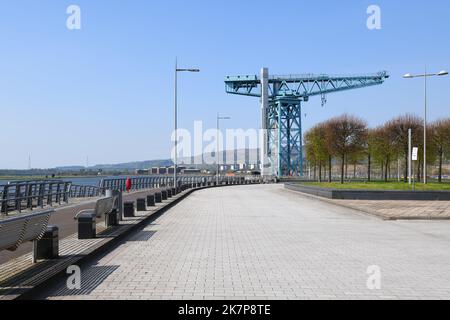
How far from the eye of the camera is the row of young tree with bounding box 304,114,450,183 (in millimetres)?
50475

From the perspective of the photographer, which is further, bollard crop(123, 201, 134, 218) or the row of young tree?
the row of young tree

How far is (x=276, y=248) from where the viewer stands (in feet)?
37.1

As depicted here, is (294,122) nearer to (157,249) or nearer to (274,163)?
(274,163)

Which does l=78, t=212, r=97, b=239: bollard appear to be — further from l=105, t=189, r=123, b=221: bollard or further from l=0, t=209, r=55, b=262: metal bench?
l=105, t=189, r=123, b=221: bollard

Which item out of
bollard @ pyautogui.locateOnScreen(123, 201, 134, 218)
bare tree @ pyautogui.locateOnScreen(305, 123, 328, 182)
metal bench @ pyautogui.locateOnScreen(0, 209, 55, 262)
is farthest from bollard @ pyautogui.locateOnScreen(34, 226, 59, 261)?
bare tree @ pyautogui.locateOnScreen(305, 123, 328, 182)

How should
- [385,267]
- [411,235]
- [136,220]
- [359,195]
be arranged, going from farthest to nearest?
[359,195] < [136,220] < [411,235] < [385,267]

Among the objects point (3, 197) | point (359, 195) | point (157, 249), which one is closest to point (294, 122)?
point (359, 195)

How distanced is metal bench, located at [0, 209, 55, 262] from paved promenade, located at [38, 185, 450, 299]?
0.83 metres

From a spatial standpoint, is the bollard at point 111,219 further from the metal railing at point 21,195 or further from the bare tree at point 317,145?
the bare tree at point 317,145

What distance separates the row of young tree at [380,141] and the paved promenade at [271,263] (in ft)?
121

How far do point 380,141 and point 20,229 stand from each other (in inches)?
2055

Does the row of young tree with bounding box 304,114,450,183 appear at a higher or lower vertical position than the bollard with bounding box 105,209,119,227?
higher

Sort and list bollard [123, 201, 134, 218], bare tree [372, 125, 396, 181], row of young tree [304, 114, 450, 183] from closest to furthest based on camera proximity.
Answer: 1. bollard [123, 201, 134, 218]
2. row of young tree [304, 114, 450, 183]
3. bare tree [372, 125, 396, 181]
